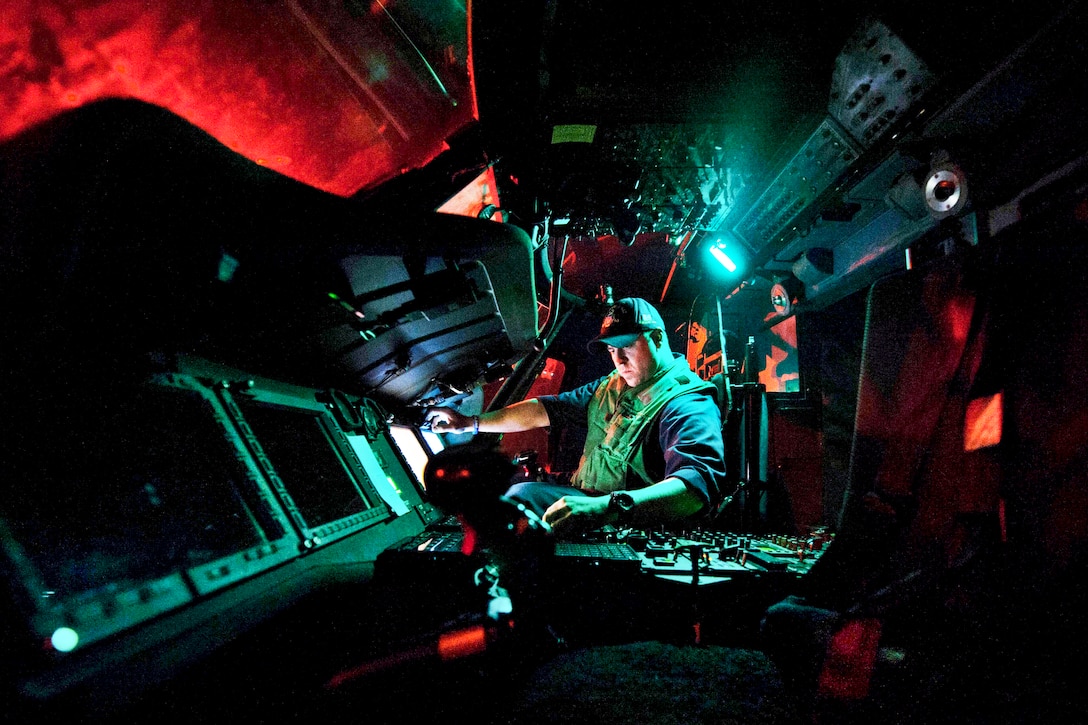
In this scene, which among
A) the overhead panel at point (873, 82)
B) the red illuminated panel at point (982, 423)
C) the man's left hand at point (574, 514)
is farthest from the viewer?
the overhead panel at point (873, 82)

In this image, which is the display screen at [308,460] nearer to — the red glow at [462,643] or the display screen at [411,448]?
the display screen at [411,448]

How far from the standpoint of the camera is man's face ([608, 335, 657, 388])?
3.79 m

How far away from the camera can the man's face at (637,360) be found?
3.79m

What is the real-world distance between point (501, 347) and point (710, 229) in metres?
4.10

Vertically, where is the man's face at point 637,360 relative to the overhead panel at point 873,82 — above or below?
below

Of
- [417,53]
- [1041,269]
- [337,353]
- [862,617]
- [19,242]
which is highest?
[417,53]

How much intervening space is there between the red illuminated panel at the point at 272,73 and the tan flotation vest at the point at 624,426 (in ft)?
8.92

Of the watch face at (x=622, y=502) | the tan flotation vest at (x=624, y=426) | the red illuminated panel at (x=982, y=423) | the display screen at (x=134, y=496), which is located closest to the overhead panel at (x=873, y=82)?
the tan flotation vest at (x=624, y=426)

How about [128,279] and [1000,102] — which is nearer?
[128,279]

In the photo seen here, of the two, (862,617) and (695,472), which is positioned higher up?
(695,472)

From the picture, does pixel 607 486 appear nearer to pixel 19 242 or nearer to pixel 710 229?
pixel 19 242

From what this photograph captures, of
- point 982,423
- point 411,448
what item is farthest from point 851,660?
point 411,448

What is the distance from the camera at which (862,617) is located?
138 centimetres

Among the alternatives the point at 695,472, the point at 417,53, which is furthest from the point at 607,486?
the point at 417,53
